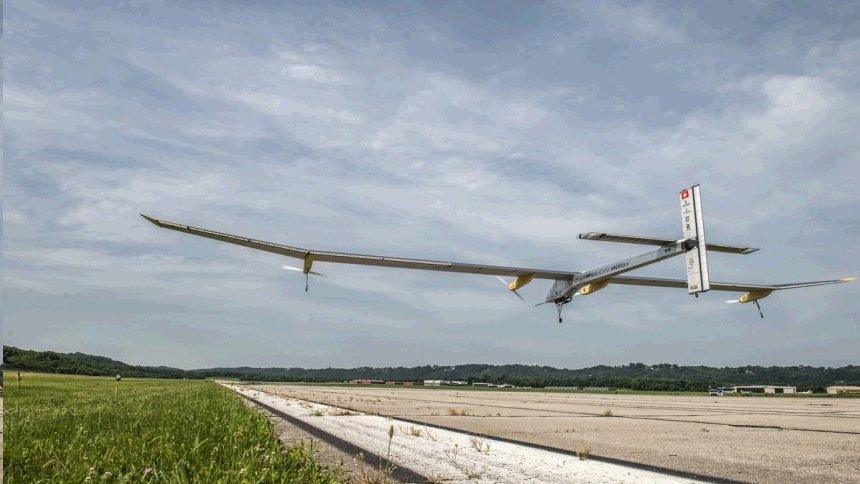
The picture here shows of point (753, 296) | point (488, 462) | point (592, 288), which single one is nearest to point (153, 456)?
point (488, 462)

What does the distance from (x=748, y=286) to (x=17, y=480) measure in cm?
3489

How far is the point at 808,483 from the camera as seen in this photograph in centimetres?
723

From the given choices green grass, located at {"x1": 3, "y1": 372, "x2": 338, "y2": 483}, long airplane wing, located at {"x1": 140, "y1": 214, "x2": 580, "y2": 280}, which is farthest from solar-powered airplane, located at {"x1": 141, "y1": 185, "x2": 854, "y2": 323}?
green grass, located at {"x1": 3, "y1": 372, "x2": 338, "y2": 483}

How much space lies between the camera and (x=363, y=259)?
82.0 ft

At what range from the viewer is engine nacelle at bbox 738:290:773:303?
32.3m

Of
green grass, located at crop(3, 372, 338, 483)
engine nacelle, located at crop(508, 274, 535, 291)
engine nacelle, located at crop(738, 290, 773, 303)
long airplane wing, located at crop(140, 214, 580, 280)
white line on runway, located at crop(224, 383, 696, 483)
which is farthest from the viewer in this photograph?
engine nacelle, located at crop(738, 290, 773, 303)

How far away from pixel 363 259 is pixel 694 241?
1441 centimetres

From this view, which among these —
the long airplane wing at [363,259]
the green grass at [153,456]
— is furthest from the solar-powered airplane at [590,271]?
the green grass at [153,456]

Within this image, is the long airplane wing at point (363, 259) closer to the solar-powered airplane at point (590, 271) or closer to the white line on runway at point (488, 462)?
the solar-powered airplane at point (590, 271)

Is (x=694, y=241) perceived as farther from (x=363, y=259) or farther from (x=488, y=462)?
(x=488, y=462)

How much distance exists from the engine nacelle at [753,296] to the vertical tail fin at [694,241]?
34.5ft

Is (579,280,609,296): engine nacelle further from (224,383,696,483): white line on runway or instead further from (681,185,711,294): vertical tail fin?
(224,383,696,483): white line on runway

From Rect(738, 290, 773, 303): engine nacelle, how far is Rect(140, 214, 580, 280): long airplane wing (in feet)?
37.0

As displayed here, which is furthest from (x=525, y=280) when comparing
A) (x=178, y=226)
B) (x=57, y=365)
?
(x=57, y=365)
